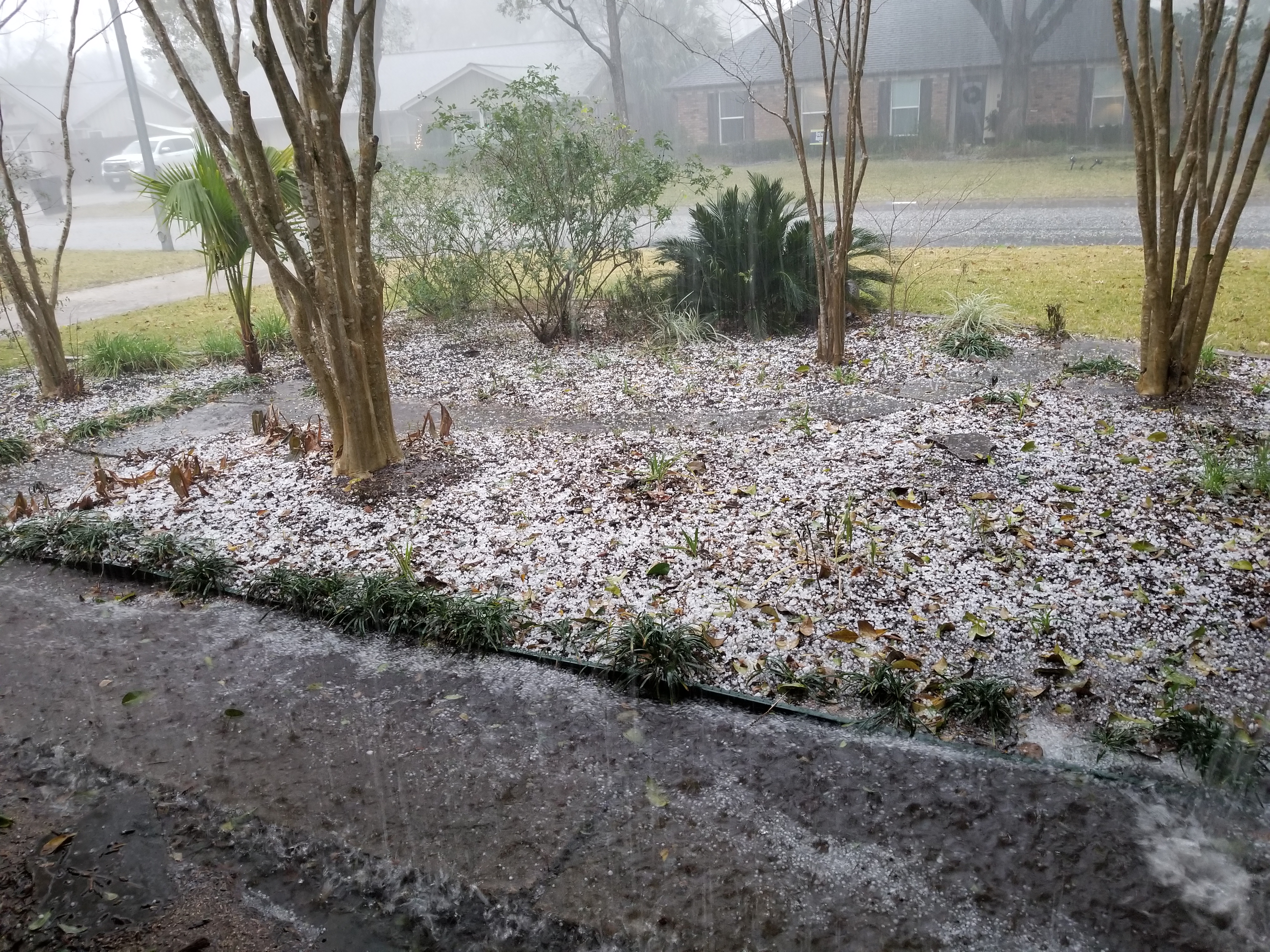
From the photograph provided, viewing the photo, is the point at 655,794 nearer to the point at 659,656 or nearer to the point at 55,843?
the point at 659,656

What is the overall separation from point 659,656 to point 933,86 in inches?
410

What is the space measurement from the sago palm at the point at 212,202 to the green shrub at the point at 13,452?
1.39 meters

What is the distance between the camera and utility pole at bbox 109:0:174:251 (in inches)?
423

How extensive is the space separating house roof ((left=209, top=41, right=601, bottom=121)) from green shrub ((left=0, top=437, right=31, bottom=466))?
1038 centimetres

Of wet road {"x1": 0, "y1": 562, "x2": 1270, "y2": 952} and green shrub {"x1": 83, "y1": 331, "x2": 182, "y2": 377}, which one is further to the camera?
green shrub {"x1": 83, "y1": 331, "x2": 182, "y2": 377}

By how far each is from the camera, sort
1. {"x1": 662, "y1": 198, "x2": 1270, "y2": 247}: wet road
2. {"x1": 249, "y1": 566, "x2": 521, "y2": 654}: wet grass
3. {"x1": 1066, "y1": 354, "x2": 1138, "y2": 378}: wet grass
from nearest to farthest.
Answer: {"x1": 249, "y1": 566, "x2": 521, "y2": 654}: wet grass < {"x1": 1066, "y1": 354, "x2": 1138, "y2": 378}: wet grass < {"x1": 662, "y1": 198, "x2": 1270, "y2": 247}: wet road

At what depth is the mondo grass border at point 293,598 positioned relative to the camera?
2061mm

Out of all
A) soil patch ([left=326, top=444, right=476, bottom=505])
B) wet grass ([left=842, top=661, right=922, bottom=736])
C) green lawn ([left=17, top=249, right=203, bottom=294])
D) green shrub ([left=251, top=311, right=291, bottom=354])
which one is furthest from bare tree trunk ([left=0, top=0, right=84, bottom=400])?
wet grass ([left=842, top=661, right=922, bottom=736])

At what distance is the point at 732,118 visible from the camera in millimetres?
9797

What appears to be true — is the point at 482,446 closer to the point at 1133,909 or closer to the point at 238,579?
the point at 238,579

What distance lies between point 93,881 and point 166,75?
23.5 m

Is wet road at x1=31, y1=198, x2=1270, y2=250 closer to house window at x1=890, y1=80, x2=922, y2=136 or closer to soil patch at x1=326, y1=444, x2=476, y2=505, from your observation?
house window at x1=890, y1=80, x2=922, y2=136

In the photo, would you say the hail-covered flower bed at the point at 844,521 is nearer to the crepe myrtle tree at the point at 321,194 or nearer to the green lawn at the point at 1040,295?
the crepe myrtle tree at the point at 321,194

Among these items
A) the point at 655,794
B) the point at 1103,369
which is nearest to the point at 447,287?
the point at 1103,369
